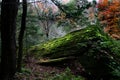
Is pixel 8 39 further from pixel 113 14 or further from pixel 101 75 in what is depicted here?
pixel 113 14

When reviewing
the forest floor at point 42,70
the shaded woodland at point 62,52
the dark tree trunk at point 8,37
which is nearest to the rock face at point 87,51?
the shaded woodland at point 62,52

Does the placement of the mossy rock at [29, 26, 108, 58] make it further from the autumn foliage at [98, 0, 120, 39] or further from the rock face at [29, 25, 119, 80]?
the autumn foliage at [98, 0, 120, 39]

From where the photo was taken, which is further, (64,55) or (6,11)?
(64,55)

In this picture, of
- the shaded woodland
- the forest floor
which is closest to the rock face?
the shaded woodland

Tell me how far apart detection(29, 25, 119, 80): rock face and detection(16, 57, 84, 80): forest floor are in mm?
479

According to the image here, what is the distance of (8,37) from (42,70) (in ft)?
11.4

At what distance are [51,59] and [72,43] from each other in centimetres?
136

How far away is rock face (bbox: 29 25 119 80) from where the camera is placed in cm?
948

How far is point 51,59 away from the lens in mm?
A: 12398

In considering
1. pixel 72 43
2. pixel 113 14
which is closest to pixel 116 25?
pixel 113 14

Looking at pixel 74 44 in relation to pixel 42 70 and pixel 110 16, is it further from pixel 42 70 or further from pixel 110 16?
pixel 110 16

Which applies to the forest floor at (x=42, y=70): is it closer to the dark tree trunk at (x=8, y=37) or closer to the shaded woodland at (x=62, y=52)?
the shaded woodland at (x=62, y=52)

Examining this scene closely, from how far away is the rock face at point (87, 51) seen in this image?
31.1 ft

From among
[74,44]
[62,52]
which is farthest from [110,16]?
[62,52]
